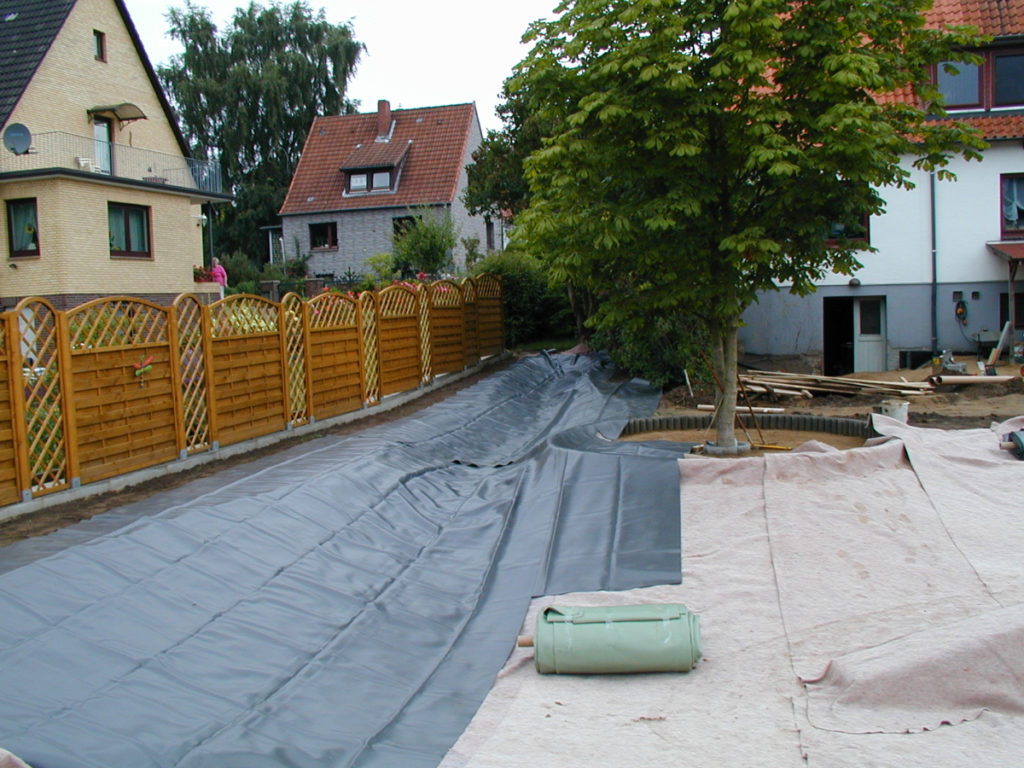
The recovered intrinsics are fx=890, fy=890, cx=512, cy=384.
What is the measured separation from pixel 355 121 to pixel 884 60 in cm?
3281

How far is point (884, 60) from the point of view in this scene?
8.51 metres

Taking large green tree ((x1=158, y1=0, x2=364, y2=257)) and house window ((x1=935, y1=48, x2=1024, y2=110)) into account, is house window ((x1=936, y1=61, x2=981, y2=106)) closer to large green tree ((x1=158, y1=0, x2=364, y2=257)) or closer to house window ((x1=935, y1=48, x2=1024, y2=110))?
house window ((x1=935, y1=48, x2=1024, y2=110))

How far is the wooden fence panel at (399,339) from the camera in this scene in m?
14.2

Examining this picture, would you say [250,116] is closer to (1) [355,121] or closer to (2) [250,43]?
(2) [250,43]

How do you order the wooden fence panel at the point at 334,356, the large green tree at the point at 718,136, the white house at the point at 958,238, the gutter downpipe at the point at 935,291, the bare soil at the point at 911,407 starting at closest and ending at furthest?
the large green tree at the point at 718,136 → the bare soil at the point at 911,407 → the wooden fence panel at the point at 334,356 → the white house at the point at 958,238 → the gutter downpipe at the point at 935,291

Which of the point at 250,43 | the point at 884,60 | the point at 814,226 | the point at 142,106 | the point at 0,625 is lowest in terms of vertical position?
the point at 0,625

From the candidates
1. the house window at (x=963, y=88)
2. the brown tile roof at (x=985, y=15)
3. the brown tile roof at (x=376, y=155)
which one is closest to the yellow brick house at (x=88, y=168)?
the brown tile roof at (x=376, y=155)

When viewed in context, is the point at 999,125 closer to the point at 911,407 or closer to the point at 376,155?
the point at 911,407

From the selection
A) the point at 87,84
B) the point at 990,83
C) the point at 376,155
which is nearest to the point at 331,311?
the point at 990,83

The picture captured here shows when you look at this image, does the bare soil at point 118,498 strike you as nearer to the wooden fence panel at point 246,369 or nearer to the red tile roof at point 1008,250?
the wooden fence panel at point 246,369

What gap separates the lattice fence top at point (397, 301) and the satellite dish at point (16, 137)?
11.3 meters

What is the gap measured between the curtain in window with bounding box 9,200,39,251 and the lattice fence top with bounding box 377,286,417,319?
11788mm

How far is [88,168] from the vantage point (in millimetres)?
22672

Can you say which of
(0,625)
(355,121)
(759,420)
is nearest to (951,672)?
(0,625)
